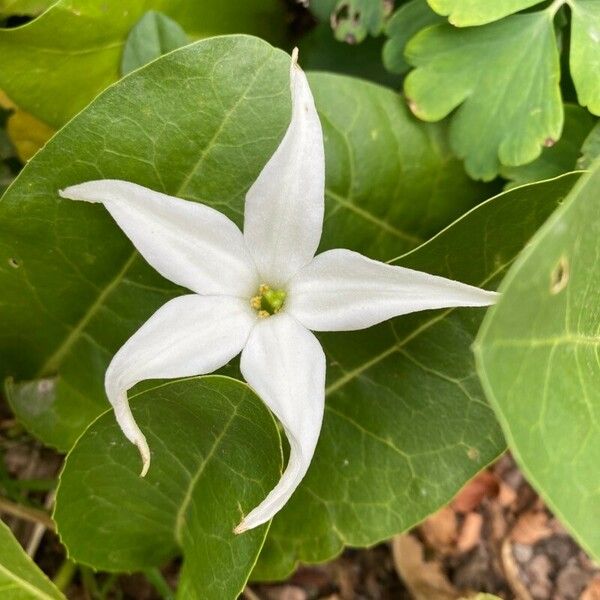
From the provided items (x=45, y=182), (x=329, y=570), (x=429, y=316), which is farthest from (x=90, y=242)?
(x=329, y=570)

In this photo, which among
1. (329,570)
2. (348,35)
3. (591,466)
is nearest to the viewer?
(591,466)

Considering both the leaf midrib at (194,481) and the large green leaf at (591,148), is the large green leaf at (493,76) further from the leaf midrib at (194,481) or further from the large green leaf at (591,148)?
the leaf midrib at (194,481)

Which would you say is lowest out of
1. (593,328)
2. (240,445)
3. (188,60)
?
(240,445)

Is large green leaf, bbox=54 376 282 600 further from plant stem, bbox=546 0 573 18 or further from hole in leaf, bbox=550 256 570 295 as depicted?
plant stem, bbox=546 0 573 18

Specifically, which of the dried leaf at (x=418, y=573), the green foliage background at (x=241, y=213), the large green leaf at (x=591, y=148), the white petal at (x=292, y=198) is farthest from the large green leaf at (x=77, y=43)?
the dried leaf at (x=418, y=573)

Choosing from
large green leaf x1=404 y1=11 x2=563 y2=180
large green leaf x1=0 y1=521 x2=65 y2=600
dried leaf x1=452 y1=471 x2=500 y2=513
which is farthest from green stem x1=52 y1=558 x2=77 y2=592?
large green leaf x1=404 y1=11 x2=563 y2=180

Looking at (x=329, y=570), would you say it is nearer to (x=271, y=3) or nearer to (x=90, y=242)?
(x=90, y=242)

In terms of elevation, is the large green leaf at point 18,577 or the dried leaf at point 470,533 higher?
the large green leaf at point 18,577

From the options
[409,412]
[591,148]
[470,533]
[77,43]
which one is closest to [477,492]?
[470,533]
